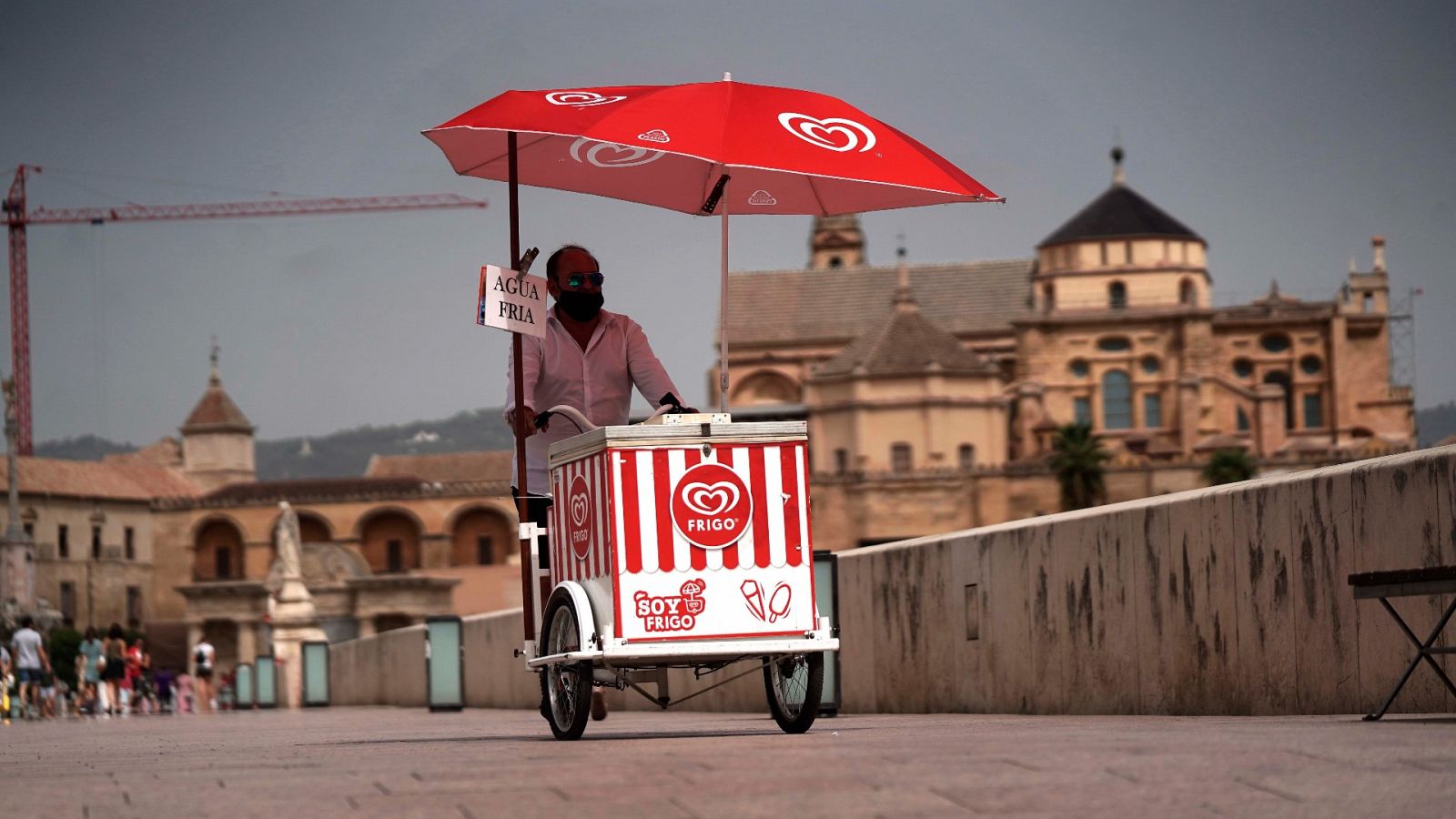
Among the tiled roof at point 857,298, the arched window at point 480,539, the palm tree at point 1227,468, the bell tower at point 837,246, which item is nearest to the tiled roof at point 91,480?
the arched window at point 480,539

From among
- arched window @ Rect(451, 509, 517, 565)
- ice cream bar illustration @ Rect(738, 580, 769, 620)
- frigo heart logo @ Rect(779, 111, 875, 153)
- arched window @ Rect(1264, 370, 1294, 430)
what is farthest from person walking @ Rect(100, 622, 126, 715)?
arched window @ Rect(1264, 370, 1294, 430)

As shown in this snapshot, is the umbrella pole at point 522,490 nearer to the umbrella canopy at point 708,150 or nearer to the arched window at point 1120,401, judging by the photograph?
the umbrella canopy at point 708,150

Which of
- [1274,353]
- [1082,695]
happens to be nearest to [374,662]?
[1082,695]

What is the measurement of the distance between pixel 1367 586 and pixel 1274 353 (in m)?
107

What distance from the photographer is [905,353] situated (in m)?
101

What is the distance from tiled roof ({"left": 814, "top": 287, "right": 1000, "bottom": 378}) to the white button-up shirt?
91348mm

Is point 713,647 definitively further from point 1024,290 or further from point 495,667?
point 1024,290

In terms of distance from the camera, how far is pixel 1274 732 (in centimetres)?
667

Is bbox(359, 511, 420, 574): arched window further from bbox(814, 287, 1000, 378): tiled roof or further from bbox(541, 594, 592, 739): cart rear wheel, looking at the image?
bbox(541, 594, 592, 739): cart rear wheel

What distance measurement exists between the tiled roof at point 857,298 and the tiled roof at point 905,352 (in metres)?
10.5

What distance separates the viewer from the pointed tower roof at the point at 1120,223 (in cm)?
11544

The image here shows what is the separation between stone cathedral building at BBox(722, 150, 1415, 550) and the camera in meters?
99.8

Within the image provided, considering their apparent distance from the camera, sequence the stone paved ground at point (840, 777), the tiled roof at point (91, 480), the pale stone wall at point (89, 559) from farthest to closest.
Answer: the tiled roof at point (91, 480) < the pale stone wall at point (89, 559) < the stone paved ground at point (840, 777)

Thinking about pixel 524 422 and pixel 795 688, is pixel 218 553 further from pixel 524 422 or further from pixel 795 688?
pixel 795 688
